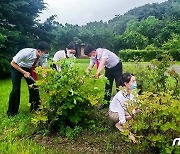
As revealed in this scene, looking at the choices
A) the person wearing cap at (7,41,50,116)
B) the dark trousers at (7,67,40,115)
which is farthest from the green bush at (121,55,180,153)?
the dark trousers at (7,67,40,115)

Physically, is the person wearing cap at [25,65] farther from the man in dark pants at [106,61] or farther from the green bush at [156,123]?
the green bush at [156,123]

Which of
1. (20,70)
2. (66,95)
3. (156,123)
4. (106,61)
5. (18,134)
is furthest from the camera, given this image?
(106,61)

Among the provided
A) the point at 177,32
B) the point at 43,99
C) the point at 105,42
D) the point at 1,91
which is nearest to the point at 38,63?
the point at 43,99

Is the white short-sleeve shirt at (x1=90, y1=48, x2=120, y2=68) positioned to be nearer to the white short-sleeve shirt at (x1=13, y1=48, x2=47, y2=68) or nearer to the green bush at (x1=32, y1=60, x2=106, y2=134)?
the white short-sleeve shirt at (x1=13, y1=48, x2=47, y2=68)

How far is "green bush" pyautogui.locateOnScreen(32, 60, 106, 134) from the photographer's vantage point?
483 centimetres

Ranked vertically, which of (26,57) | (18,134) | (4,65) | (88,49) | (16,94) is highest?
(88,49)

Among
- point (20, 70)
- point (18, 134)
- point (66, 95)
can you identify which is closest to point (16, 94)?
point (20, 70)

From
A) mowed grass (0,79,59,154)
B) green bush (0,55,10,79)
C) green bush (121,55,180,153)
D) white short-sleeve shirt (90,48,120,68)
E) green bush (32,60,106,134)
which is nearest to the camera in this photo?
green bush (121,55,180,153)

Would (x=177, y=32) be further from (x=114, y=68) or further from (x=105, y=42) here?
(x=114, y=68)

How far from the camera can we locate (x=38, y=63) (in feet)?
20.0

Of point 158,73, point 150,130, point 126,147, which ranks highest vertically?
point 158,73

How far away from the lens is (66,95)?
480cm

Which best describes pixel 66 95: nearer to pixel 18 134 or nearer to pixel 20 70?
pixel 18 134

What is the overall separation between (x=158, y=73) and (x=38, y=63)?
6.79 ft
